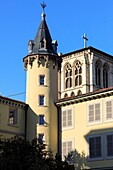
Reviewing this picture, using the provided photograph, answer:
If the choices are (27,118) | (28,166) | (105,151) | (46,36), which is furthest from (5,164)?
(46,36)

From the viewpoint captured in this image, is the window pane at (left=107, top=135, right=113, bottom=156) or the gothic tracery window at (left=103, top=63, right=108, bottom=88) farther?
the gothic tracery window at (left=103, top=63, right=108, bottom=88)

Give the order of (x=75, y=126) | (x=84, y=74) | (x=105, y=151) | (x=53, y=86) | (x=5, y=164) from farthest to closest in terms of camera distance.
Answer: (x=84, y=74) < (x=53, y=86) < (x=75, y=126) < (x=105, y=151) < (x=5, y=164)

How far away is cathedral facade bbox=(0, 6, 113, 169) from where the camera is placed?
43.2 metres

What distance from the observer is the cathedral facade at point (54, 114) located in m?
43.2

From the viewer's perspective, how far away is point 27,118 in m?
48.2

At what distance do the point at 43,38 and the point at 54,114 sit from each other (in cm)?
932

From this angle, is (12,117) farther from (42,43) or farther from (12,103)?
(42,43)

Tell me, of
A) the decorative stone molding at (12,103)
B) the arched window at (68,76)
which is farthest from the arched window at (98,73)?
the decorative stone molding at (12,103)

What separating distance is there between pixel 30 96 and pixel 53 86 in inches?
114

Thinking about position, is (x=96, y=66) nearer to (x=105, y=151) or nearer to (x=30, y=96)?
(x=30, y=96)

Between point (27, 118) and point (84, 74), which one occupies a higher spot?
point (84, 74)

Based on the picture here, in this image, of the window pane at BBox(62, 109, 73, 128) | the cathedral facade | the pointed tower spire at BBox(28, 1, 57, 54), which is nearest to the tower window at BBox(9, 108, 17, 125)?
the cathedral facade

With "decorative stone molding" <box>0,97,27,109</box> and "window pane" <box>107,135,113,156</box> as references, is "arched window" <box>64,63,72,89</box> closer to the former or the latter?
"decorative stone molding" <box>0,97,27,109</box>

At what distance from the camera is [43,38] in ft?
169
